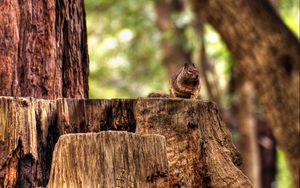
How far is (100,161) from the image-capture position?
2863 mm

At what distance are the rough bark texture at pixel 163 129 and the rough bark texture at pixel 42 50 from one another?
63 centimetres

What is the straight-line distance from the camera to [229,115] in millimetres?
13758

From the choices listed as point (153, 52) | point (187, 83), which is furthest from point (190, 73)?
point (153, 52)

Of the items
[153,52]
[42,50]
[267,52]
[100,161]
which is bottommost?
[100,161]

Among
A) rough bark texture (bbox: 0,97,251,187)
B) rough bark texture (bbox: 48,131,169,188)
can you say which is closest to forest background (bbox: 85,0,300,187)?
rough bark texture (bbox: 0,97,251,187)

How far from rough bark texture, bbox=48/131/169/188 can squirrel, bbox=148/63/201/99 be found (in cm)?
67

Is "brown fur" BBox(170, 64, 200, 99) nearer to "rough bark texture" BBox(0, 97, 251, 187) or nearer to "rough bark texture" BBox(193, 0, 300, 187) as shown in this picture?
"rough bark texture" BBox(0, 97, 251, 187)

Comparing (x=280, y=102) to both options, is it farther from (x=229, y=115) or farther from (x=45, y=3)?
(x=229, y=115)

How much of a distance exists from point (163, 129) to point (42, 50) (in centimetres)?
102

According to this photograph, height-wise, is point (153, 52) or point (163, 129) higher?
point (153, 52)

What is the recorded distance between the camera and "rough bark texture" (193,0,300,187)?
7.77 meters

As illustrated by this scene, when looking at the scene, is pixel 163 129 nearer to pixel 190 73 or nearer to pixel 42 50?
pixel 190 73

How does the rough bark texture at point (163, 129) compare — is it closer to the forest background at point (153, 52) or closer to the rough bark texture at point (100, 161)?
the rough bark texture at point (100, 161)

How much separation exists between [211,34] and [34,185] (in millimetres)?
15101
